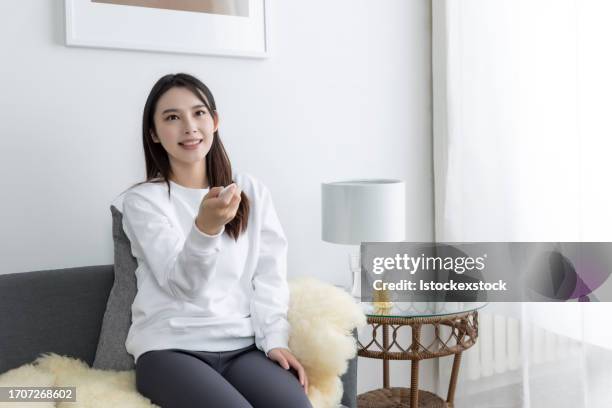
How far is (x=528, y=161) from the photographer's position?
2076mm

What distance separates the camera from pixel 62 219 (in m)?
1.85

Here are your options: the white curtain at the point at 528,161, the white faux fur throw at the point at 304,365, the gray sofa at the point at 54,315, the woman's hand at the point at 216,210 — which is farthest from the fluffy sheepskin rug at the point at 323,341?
the white curtain at the point at 528,161

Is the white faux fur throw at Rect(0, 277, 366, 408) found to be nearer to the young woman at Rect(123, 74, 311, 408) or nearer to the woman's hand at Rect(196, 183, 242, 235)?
the young woman at Rect(123, 74, 311, 408)

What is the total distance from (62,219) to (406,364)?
1.48 m

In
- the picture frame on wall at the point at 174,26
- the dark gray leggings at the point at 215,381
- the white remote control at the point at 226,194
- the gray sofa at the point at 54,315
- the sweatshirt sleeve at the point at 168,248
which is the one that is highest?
the picture frame on wall at the point at 174,26

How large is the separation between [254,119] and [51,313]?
92 centimetres

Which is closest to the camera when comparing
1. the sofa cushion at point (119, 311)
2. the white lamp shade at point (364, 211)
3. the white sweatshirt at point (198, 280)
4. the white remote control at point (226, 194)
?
the white remote control at point (226, 194)

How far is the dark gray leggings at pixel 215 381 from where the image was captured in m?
1.32

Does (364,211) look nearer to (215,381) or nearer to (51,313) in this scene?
(215,381)

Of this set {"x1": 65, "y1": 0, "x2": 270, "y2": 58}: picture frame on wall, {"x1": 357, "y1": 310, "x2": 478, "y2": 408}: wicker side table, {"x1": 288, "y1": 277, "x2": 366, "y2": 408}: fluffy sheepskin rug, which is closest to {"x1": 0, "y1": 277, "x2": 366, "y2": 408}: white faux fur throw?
{"x1": 288, "y1": 277, "x2": 366, "y2": 408}: fluffy sheepskin rug

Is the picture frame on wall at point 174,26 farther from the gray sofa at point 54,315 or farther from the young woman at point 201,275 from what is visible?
the gray sofa at point 54,315

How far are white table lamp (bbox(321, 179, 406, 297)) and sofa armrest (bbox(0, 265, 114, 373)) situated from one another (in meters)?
0.70

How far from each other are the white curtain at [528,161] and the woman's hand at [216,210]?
1.15 metres

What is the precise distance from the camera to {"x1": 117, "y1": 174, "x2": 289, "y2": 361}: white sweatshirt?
1.46 m
